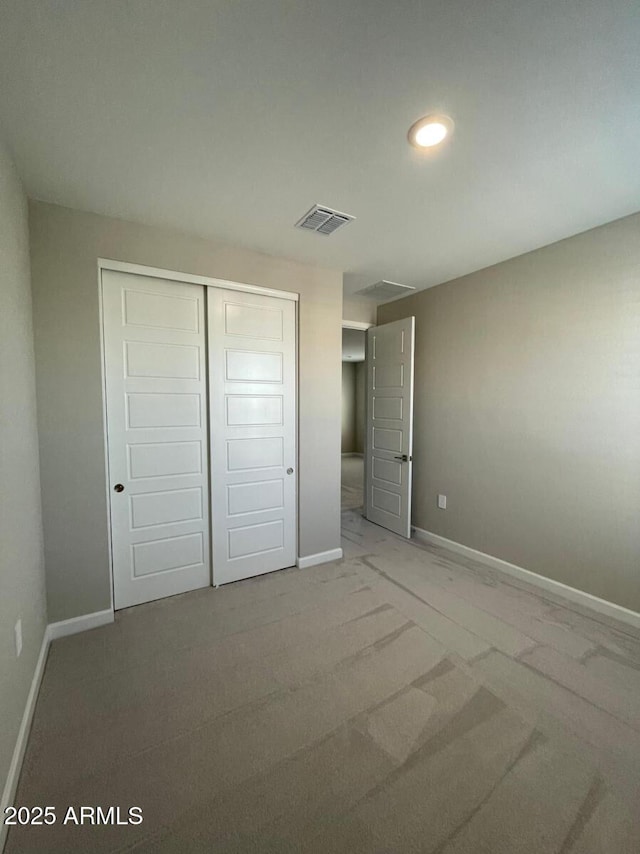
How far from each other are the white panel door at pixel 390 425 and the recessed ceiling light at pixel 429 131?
Result: 1.96m

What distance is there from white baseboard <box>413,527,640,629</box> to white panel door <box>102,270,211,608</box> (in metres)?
2.36

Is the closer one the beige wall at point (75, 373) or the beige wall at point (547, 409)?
the beige wall at point (75, 373)

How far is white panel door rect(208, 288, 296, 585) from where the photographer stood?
8.57 feet

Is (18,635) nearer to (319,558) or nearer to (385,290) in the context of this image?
(319,558)

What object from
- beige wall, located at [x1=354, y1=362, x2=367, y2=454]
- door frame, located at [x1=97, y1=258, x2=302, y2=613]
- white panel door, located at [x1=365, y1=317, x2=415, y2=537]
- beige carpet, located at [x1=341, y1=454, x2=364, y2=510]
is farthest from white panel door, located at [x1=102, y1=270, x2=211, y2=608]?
beige wall, located at [x1=354, y1=362, x2=367, y2=454]

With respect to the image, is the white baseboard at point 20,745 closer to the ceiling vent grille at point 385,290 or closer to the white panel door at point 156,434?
the white panel door at point 156,434

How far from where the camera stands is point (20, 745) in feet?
4.39

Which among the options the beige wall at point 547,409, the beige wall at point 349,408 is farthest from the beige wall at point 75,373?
the beige wall at point 349,408

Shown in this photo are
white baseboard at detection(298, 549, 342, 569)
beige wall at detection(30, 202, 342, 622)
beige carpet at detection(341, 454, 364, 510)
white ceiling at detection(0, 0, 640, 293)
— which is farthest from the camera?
beige carpet at detection(341, 454, 364, 510)

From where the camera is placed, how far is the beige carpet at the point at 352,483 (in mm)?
5021

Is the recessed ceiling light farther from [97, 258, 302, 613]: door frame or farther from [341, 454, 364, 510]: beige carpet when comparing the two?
[341, 454, 364, 510]: beige carpet

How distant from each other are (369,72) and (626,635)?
10.8 feet

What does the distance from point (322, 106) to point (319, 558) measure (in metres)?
3.03

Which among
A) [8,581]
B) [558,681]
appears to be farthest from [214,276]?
[558,681]
